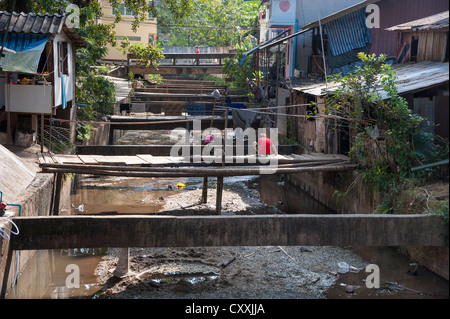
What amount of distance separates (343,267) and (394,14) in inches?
415

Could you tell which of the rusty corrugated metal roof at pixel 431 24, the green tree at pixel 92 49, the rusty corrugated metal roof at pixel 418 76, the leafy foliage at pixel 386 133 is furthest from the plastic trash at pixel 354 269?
the green tree at pixel 92 49

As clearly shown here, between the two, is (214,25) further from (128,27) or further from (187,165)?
(187,165)

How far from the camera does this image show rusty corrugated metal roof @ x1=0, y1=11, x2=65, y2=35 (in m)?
12.5

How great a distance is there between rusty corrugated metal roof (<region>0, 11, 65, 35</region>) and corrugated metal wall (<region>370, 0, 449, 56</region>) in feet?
33.8

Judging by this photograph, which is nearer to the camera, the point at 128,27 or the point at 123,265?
the point at 123,265

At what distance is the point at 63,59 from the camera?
15.3 meters

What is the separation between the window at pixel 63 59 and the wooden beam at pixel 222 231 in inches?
331

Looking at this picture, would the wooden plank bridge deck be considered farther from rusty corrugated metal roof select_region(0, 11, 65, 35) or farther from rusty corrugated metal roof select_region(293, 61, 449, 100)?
rusty corrugated metal roof select_region(0, 11, 65, 35)

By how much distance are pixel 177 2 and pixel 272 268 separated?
1391cm

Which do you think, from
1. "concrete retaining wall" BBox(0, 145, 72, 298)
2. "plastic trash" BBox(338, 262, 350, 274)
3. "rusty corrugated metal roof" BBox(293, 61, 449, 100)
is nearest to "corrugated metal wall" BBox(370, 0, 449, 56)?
"rusty corrugated metal roof" BBox(293, 61, 449, 100)

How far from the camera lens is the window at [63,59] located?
14641 millimetres

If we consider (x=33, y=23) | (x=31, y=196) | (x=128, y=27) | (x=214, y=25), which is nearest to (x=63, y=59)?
(x=33, y=23)

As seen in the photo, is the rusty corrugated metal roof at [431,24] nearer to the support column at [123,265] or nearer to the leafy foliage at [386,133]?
the leafy foliage at [386,133]
